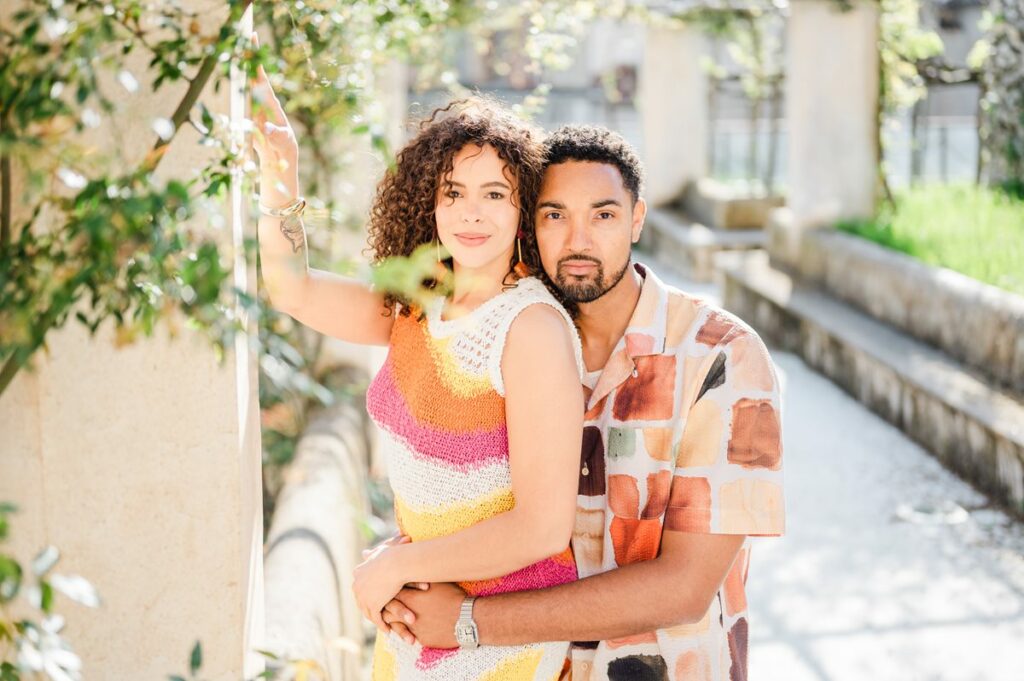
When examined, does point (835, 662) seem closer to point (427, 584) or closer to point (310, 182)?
point (427, 584)

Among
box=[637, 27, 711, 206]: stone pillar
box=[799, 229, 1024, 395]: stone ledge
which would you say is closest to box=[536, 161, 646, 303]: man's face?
box=[799, 229, 1024, 395]: stone ledge

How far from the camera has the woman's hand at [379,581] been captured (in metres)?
2.18

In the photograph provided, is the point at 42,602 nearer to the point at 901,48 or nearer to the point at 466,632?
the point at 466,632

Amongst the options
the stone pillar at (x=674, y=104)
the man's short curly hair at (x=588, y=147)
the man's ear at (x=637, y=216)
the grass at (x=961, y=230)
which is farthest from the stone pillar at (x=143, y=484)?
the stone pillar at (x=674, y=104)

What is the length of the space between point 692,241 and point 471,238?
1077 centimetres

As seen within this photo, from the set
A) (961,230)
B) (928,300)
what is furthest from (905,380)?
(961,230)

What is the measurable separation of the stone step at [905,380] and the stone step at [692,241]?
229 cm

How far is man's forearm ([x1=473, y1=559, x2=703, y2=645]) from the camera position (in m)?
2.15

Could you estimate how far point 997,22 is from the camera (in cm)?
911

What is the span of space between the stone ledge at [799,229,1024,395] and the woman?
4.47m

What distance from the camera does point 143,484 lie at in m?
2.02

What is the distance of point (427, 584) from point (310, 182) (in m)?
4.18

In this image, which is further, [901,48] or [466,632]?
[901,48]

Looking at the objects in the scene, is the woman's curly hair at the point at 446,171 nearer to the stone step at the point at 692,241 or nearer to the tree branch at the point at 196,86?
the tree branch at the point at 196,86
